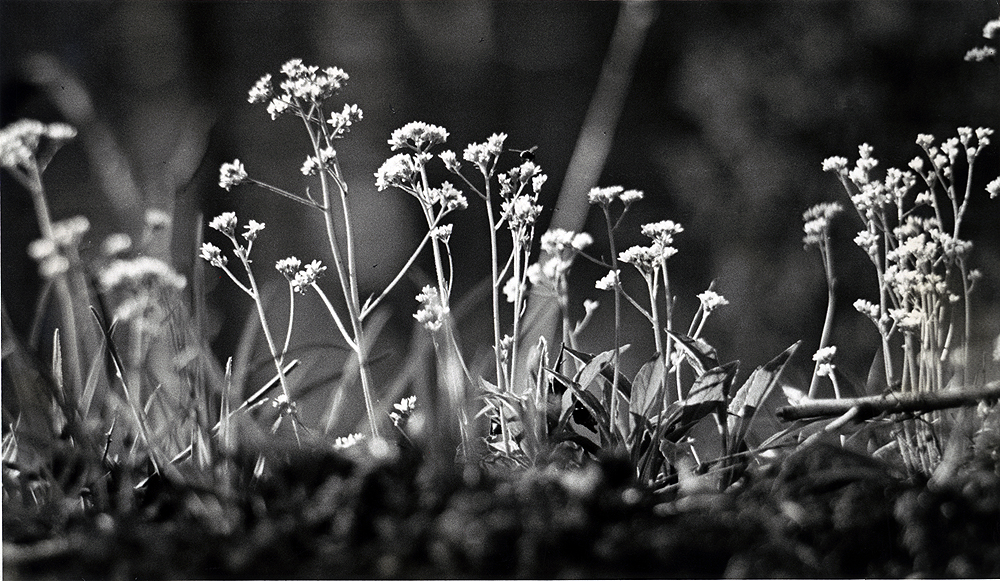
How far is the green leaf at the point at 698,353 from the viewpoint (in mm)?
1151

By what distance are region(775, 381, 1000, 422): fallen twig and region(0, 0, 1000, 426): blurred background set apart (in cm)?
31

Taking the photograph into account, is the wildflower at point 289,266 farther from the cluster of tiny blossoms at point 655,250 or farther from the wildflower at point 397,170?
the cluster of tiny blossoms at point 655,250

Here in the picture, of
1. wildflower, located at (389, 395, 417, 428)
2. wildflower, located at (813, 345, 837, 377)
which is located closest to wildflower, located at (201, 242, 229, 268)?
wildflower, located at (389, 395, 417, 428)

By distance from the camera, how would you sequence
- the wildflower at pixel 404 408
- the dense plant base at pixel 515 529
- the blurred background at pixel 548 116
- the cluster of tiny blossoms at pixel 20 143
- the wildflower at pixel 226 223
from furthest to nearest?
the blurred background at pixel 548 116 → the wildflower at pixel 404 408 → the wildflower at pixel 226 223 → the cluster of tiny blossoms at pixel 20 143 → the dense plant base at pixel 515 529

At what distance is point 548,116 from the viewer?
1.57 m

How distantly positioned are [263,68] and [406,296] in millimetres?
503

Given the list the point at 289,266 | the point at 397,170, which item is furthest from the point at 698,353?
the point at 289,266

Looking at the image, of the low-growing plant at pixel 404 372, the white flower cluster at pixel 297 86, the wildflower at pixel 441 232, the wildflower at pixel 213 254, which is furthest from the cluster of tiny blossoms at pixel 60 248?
the wildflower at pixel 441 232

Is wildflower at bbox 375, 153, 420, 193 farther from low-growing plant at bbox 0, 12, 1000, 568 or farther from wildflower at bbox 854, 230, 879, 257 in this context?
wildflower at bbox 854, 230, 879, 257

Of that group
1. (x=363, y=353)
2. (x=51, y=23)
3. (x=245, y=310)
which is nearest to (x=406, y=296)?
(x=245, y=310)

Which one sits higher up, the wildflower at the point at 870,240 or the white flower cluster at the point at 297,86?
the white flower cluster at the point at 297,86

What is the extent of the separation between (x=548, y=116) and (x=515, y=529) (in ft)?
3.08

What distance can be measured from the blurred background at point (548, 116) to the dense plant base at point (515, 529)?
1.59ft

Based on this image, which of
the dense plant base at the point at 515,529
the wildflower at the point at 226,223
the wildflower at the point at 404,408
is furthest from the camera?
the wildflower at the point at 404,408
